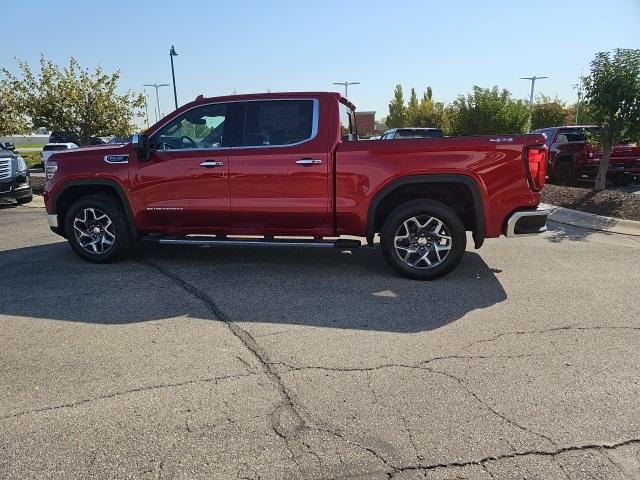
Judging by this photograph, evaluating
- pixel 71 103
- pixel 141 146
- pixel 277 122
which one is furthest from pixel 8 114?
pixel 277 122

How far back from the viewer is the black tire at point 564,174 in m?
13.5

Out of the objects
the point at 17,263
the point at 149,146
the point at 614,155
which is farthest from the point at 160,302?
the point at 614,155

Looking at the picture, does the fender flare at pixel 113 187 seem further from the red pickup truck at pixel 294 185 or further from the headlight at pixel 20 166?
the headlight at pixel 20 166

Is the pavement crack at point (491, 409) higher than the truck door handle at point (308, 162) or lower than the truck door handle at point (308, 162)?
lower

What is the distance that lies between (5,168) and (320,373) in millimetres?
11103

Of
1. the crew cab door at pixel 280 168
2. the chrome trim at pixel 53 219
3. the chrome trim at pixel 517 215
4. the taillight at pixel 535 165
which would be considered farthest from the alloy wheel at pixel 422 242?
the chrome trim at pixel 53 219

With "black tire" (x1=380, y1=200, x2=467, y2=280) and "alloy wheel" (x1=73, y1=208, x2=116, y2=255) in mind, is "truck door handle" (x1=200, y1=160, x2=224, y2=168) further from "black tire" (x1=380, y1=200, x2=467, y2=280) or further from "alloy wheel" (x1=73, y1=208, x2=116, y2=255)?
"black tire" (x1=380, y1=200, x2=467, y2=280)

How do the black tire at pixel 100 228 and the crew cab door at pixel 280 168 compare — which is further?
the black tire at pixel 100 228

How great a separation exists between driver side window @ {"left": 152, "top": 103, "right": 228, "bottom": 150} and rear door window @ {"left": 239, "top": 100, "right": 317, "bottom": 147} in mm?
341

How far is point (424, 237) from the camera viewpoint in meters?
5.58

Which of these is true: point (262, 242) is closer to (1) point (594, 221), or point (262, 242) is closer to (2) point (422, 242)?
(2) point (422, 242)

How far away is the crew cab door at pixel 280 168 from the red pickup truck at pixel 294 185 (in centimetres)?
1

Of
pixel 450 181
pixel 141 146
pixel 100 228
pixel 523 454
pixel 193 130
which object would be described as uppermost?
pixel 193 130

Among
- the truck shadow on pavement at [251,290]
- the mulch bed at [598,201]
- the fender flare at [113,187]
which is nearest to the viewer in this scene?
the truck shadow on pavement at [251,290]
